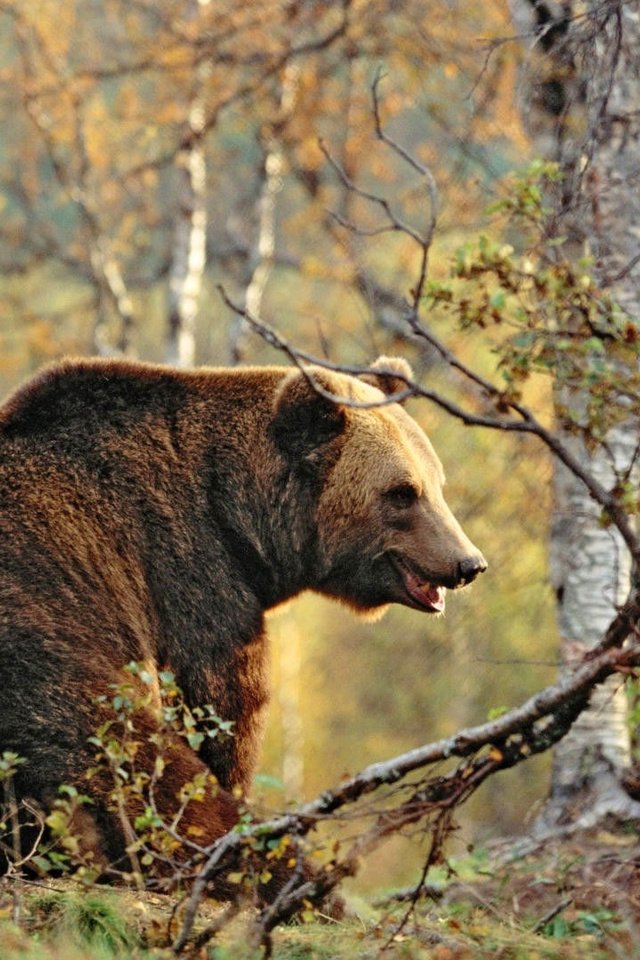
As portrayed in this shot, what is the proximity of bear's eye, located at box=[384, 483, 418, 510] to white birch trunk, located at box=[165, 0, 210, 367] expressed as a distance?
28.4ft

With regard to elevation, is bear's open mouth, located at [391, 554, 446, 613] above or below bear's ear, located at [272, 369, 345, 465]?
below

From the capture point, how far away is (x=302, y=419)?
5.83 m

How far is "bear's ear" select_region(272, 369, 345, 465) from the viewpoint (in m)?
5.76

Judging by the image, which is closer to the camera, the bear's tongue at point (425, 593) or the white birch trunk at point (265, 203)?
the bear's tongue at point (425, 593)

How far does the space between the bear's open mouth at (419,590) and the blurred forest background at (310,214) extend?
3.61 feet

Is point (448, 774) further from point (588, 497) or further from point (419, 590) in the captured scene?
point (588, 497)

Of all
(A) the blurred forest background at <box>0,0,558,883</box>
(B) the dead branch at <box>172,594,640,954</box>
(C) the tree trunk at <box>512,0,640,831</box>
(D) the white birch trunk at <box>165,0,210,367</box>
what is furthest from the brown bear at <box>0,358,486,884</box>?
(D) the white birch trunk at <box>165,0,210,367</box>

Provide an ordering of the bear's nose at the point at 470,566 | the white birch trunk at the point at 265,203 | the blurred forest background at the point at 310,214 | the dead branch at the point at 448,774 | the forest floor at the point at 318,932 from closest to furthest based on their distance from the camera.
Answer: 1. the dead branch at the point at 448,774
2. the forest floor at the point at 318,932
3. the bear's nose at the point at 470,566
4. the blurred forest background at the point at 310,214
5. the white birch trunk at the point at 265,203

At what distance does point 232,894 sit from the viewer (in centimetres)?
498

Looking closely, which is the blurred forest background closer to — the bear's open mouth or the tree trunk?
the tree trunk

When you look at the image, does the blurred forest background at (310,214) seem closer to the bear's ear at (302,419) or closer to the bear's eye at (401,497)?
the bear's ear at (302,419)

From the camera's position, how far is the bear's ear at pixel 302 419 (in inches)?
227

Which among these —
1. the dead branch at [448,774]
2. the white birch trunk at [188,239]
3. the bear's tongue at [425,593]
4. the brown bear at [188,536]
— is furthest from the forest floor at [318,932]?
the white birch trunk at [188,239]

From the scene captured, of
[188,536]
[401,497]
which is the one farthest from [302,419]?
[188,536]
